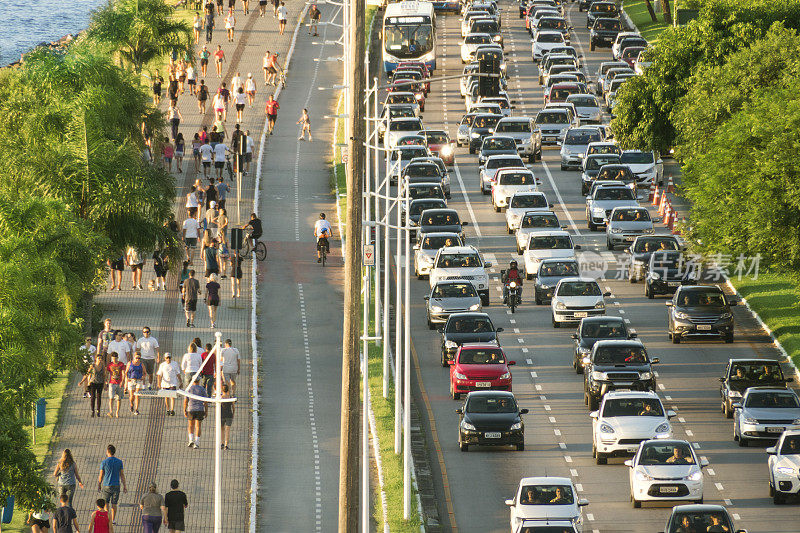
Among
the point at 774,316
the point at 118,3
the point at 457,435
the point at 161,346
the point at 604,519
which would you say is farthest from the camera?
the point at 118,3

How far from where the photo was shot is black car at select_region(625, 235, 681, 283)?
171 ft

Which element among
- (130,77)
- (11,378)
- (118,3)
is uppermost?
(118,3)

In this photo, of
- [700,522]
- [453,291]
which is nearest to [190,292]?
[453,291]

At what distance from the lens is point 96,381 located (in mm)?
40281

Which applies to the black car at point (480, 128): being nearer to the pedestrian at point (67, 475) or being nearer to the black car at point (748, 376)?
the black car at point (748, 376)

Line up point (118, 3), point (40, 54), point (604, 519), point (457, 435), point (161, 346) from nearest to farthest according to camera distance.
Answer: point (604, 519) → point (457, 435) → point (161, 346) → point (40, 54) → point (118, 3)

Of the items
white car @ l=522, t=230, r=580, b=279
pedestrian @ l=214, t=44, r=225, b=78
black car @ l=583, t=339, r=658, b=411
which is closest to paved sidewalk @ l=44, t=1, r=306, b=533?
black car @ l=583, t=339, r=658, b=411

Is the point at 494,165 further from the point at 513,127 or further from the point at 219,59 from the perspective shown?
the point at 219,59

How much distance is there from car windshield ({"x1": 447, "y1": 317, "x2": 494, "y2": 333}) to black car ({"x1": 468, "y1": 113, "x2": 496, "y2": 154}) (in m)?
26.1

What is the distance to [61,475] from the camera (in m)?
32.9

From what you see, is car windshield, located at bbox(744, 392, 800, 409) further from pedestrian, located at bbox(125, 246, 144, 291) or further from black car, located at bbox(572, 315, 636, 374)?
pedestrian, located at bbox(125, 246, 144, 291)

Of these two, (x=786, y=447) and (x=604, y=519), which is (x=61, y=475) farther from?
(x=786, y=447)

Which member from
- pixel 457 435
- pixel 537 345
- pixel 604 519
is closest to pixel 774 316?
pixel 537 345

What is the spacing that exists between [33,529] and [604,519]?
11274mm
